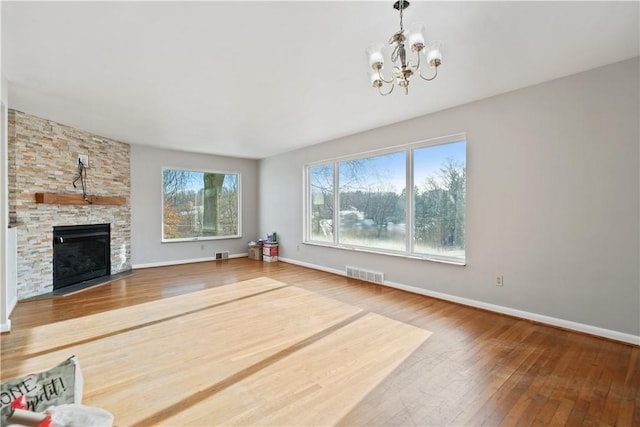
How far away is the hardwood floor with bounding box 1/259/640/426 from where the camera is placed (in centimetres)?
185

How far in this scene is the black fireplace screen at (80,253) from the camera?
4.73 metres

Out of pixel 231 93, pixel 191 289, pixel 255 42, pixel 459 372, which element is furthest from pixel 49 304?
pixel 459 372

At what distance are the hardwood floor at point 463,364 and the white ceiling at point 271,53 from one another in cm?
263

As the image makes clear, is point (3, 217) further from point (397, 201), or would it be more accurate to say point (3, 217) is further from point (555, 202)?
point (555, 202)

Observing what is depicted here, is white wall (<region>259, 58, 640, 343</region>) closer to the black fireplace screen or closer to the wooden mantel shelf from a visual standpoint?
the wooden mantel shelf

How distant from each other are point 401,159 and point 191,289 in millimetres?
3929

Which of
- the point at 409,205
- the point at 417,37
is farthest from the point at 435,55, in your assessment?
the point at 409,205

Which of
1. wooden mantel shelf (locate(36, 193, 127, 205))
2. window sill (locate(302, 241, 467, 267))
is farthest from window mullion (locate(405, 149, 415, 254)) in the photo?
wooden mantel shelf (locate(36, 193, 127, 205))

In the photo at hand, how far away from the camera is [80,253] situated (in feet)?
16.8

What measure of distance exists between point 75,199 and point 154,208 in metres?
1.62

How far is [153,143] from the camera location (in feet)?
19.7

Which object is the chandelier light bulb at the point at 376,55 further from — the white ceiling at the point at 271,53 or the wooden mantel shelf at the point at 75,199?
the wooden mantel shelf at the point at 75,199

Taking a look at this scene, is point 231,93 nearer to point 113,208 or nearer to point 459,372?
point 459,372

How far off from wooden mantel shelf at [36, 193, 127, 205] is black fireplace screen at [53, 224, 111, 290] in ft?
1.41
